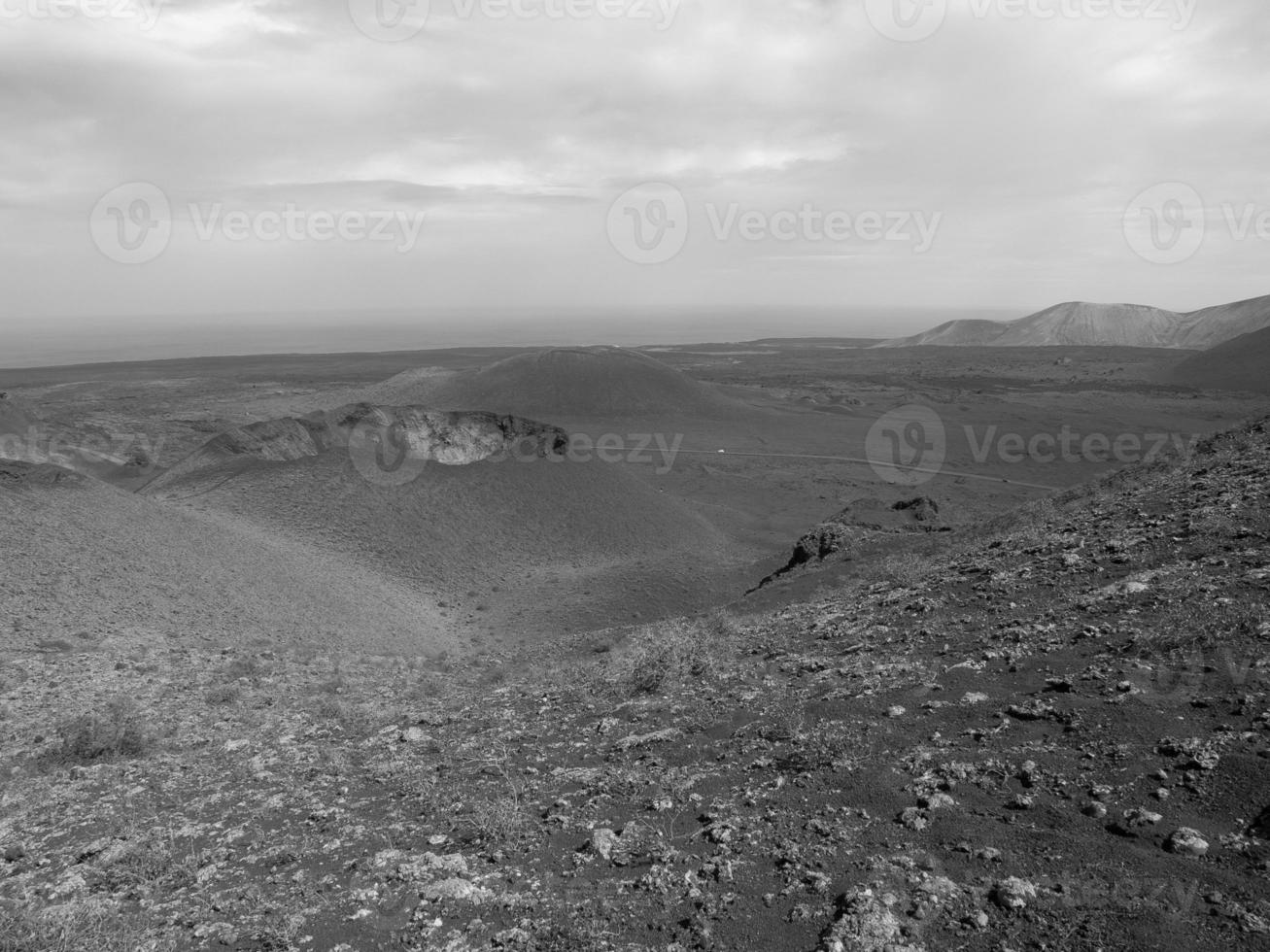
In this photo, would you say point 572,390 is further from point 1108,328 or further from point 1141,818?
point 1108,328

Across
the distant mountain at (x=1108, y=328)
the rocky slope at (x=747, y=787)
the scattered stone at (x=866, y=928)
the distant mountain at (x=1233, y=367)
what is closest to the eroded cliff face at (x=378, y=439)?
the rocky slope at (x=747, y=787)

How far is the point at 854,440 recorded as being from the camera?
1741 inches

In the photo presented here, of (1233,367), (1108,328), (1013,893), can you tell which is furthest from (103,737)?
(1108,328)

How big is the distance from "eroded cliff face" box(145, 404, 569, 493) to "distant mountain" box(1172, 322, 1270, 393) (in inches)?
2658

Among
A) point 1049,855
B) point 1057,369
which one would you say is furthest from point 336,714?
point 1057,369

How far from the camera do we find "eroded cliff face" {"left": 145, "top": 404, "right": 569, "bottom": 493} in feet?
64.1

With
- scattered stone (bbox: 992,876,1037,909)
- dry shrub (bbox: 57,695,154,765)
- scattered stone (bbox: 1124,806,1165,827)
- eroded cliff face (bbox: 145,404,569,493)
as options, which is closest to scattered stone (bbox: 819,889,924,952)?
scattered stone (bbox: 992,876,1037,909)

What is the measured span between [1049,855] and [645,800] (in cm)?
243

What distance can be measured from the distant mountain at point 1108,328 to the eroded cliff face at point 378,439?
11145 cm

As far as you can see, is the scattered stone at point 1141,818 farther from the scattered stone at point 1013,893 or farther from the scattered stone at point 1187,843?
the scattered stone at point 1013,893

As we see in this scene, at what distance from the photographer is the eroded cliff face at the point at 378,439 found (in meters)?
19.5

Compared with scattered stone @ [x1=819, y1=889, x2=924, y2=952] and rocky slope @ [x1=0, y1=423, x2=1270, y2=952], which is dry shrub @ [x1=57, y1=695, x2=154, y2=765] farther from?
scattered stone @ [x1=819, y1=889, x2=924, y2=952]

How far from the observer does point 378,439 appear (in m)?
20.1

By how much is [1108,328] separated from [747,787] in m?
147
